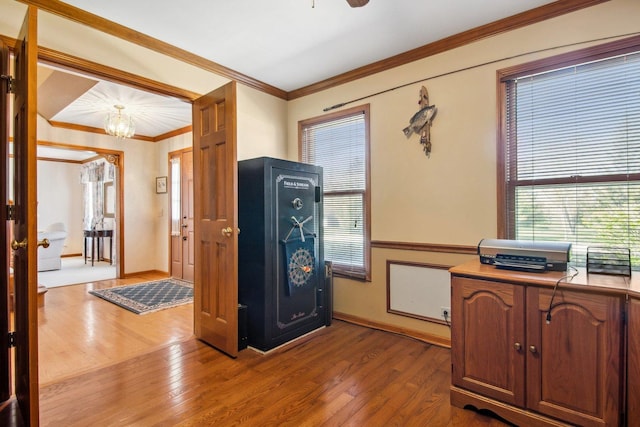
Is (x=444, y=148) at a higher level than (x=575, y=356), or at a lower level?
higher

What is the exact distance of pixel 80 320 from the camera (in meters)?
3.55

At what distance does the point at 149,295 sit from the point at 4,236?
2.79 metres

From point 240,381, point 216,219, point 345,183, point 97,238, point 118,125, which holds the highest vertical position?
point 118,125

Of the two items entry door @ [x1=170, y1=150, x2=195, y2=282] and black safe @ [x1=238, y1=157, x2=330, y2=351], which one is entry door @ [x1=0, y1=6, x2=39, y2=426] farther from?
entry door @ [x1=170, y1=150, x2=195, y2=282]

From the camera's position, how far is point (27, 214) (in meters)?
1.59

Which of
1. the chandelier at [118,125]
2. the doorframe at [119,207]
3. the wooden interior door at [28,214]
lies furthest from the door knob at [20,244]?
the doorframe at [119,207]

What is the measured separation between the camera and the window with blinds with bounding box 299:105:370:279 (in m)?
3.38

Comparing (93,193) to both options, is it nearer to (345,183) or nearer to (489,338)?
(345,183)

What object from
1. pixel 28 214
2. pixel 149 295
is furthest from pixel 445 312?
pixel 149 295

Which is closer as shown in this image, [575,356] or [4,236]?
[575,356]

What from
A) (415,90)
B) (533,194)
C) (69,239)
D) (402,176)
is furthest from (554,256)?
(69,239)

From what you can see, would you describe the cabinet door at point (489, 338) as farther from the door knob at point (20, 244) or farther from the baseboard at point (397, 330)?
the door knob at point (20, 244)

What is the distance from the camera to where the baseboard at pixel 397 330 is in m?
2.85

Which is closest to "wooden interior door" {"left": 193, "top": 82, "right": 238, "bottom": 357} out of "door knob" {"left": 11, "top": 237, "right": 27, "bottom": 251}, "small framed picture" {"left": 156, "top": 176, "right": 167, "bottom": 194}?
"door knob" {"left": 11, "top": 237, "right": 27, "bottom": 251}
